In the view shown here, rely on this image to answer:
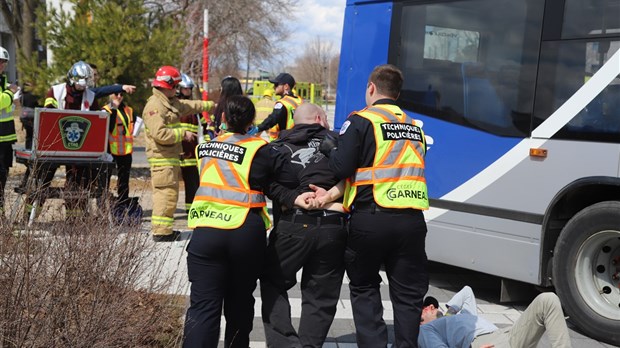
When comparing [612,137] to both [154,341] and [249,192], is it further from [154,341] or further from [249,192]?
[154,341]

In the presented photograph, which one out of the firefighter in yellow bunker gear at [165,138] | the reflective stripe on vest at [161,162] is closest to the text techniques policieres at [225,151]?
the firefighter in yellow bunker gear at [165,138]

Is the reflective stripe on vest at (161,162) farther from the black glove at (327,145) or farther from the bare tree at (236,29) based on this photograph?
the bare tree at (236,29)

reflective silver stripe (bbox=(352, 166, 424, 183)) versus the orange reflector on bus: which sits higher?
the orange reflector on bus

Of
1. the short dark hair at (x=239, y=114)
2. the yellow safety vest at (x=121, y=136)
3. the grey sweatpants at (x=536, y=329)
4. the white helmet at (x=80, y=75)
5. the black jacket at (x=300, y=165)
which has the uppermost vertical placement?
the white helmet at (x=80, y=75)

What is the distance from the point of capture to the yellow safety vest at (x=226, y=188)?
13.2 ft

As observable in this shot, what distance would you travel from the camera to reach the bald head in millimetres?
4484

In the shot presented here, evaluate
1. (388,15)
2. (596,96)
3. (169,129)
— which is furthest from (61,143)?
(596,96)

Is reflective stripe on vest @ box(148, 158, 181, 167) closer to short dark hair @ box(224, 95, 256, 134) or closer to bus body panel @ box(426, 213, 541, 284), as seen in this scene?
bus body panel @ box(426, 213, 541, 284)

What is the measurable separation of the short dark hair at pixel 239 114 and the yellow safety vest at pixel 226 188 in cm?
12

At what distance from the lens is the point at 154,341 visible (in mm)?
4172

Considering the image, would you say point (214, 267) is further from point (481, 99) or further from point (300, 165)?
point (481, 99)

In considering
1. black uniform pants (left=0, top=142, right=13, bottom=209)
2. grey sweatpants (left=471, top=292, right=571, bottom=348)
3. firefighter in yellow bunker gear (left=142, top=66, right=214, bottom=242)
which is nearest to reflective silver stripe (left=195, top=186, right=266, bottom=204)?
grey sweatpants (left=471, top=292, right=571, bottom=348)

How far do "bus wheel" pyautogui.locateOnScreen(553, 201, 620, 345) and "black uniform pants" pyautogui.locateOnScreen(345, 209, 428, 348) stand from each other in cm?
169

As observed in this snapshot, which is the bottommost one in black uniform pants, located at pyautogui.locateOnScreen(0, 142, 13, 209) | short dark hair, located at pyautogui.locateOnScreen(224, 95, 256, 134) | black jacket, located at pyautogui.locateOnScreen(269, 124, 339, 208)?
black uniform pants, located at pyautogui.locateOnScreen(0, 142, 13, 209)
